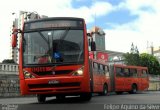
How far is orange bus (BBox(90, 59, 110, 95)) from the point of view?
25.5m

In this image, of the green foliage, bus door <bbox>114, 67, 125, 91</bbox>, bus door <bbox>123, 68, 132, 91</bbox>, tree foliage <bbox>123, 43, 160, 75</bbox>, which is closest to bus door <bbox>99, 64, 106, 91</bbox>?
bus door <bbox>114, 67, 125, 91</bbox>

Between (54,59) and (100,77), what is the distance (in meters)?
13.0

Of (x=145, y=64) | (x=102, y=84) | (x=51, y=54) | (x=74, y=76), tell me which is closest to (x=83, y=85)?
(x=74, y=76)

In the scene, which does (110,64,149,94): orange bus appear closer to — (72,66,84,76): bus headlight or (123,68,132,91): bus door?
(123,68,132,91): bus door

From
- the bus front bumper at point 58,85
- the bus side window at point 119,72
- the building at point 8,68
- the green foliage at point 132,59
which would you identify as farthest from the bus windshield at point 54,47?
the green foliage at point 132,59

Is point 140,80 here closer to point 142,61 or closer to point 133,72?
point 133,72

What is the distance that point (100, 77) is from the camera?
27219 mm

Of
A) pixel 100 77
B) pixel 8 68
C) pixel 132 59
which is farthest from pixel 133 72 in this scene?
pixel 132 59

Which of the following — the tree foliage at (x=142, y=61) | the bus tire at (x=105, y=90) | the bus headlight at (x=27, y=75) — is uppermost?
the tree foliage at (x=142, y=61)

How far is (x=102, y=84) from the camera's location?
1107 inches

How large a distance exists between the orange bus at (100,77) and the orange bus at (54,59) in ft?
31.4

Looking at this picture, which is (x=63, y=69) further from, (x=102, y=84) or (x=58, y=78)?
(x=102, y=84)

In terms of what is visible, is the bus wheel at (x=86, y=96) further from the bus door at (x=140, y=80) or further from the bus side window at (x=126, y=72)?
the bus door at (x=140, y=80)

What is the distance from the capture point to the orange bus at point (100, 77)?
2554 centimetres
